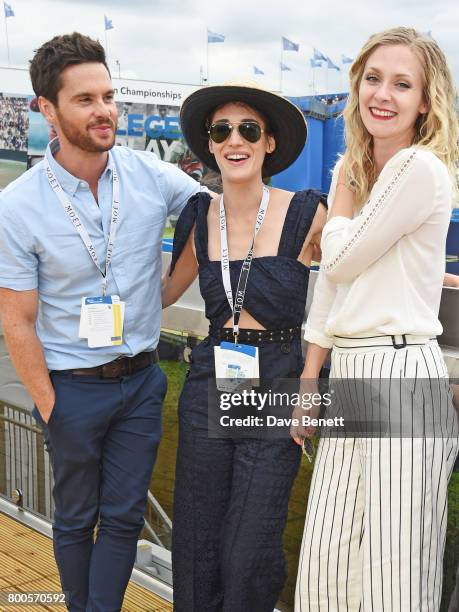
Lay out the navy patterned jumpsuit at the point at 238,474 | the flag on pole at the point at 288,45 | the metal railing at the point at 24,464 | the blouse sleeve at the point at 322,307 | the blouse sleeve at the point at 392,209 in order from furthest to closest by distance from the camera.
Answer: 1. the flag on pole at the point at 288,45
2. the metal railing at the point at 24,464
3. the navy patterned jumpsuit at the point at 238,474
4. the blouse sleeve at the point at 322,307
5. the blouse sleeve at the point at 392,209

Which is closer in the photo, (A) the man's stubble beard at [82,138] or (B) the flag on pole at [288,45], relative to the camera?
(A) the man's stubble beard at [82,138]

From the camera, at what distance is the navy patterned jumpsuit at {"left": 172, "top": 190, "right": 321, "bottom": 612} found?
214cm

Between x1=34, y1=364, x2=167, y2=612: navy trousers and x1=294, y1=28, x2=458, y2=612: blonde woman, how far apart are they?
721 millimetres

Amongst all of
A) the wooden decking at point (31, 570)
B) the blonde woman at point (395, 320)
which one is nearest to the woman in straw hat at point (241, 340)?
the blonde woman at point (395, 320)

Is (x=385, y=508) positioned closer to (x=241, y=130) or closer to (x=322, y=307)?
(x=322, y=307)

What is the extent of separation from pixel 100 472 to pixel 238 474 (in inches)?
21.5

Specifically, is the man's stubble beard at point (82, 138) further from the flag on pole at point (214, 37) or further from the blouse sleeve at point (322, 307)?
the flag on pole at point (214, 37)

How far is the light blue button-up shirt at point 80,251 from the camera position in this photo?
7.51 feet

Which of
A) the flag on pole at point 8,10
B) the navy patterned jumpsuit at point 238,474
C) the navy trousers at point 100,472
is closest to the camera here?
the navy patterned jumpsuit at point 238,474

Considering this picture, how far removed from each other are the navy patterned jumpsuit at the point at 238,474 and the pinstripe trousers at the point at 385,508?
201mm

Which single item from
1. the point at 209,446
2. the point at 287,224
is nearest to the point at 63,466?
the point at 209,446

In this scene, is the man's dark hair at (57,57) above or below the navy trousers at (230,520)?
above

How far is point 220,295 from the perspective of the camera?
2213 millimetres

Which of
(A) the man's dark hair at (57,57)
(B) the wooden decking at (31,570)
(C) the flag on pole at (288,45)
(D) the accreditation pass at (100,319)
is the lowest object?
(B) the wooden decking at (31,570)
